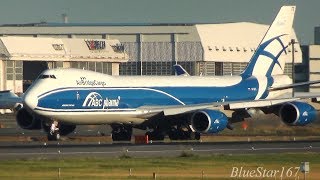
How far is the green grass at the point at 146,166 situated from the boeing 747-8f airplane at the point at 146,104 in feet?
50.4

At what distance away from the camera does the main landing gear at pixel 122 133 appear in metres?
82.8

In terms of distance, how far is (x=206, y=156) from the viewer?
6353 centimetres

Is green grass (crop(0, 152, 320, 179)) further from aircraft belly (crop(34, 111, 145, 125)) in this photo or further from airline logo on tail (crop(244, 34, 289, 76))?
airline logo on tail (crop(244, 34, 289, 76))

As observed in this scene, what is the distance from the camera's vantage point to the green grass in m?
51.9

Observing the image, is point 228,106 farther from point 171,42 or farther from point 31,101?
point 171,42

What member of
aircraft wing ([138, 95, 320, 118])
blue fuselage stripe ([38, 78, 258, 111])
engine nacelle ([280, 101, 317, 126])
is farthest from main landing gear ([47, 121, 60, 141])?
engine nacelle ([280, 101, 317, 126])

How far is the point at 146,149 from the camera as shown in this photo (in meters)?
69.8

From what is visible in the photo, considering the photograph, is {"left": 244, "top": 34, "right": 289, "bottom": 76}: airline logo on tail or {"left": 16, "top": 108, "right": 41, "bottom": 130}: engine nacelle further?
{"left": 244, "top": 34, "right": 289, "bottom": 76}: airline logo on tail

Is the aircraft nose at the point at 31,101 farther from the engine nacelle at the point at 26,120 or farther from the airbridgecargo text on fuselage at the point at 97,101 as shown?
the engine nacelle at the point at 26,120

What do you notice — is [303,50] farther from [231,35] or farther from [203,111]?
[203,111]

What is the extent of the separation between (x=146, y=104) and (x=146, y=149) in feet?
42.9

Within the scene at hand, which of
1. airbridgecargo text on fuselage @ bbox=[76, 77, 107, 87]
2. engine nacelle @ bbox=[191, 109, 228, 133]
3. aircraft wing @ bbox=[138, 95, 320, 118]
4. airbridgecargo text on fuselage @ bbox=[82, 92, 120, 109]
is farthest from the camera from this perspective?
aircraft wing @ bbox=[138, 95, 320, 118]

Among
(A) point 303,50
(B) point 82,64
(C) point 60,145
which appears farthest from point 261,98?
(A) point 303,50

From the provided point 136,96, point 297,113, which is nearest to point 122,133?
point 136,96
